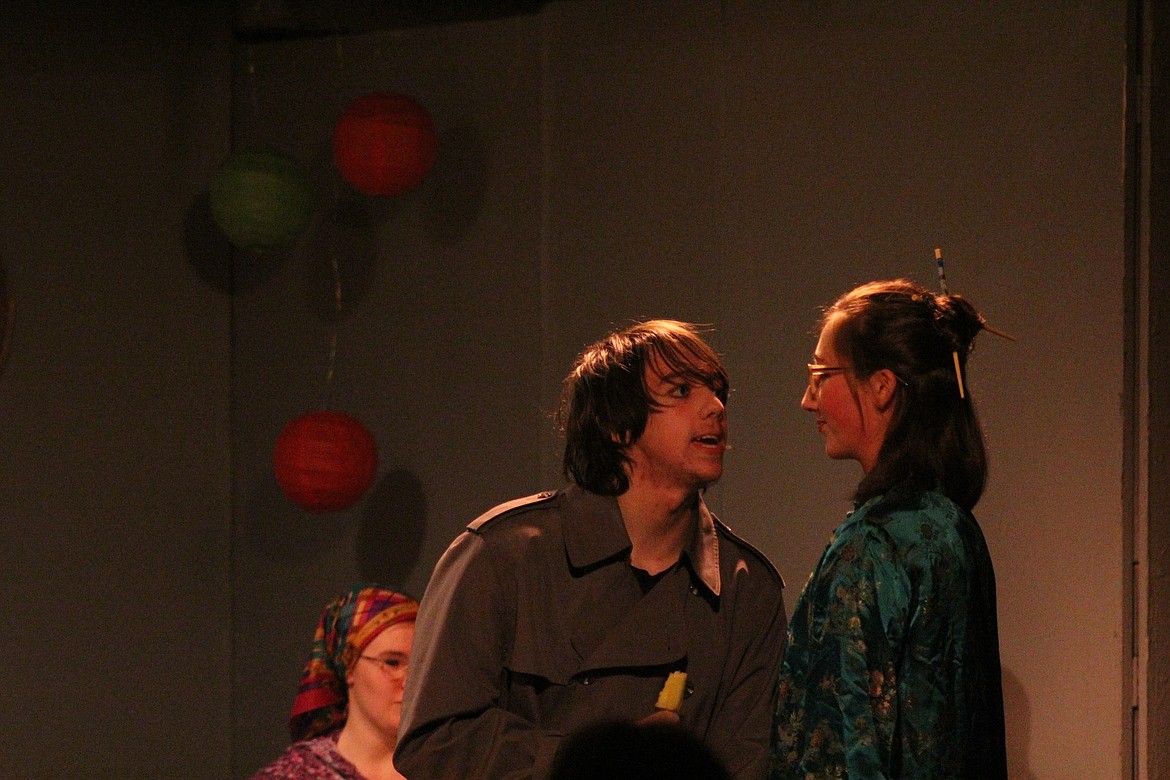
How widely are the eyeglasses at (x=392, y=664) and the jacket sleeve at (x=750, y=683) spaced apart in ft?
2.94

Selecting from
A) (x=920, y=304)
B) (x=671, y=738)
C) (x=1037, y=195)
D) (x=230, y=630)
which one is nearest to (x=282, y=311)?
(x=230, y=630)

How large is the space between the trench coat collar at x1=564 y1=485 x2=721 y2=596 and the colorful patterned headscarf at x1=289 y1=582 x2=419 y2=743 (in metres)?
0.88

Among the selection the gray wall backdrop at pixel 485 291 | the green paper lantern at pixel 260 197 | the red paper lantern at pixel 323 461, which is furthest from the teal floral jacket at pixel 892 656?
the green paper lantern at pixel 260 197

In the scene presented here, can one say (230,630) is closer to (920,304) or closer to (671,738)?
(920,304)

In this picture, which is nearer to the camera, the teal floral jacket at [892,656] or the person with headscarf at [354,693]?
the teal floral jacket at [892,656]

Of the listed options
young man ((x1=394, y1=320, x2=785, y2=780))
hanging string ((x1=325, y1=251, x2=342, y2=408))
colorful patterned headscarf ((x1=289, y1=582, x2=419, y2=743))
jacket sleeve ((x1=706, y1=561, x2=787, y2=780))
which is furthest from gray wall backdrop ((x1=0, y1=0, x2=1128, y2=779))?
young man ((x1=394, y1=320, x2=785, y2=780))

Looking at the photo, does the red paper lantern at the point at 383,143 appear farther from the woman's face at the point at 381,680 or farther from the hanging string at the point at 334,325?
the woman's face at the point at 381,680

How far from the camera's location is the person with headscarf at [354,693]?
3.14 metres

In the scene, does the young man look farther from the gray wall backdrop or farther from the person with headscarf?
the gray wall backdrop

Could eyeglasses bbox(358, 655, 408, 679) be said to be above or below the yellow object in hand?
below

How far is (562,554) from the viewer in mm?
2455

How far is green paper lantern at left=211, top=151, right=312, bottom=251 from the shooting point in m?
3.82

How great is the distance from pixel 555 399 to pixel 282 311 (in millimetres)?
1020

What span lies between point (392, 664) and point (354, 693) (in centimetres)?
11
